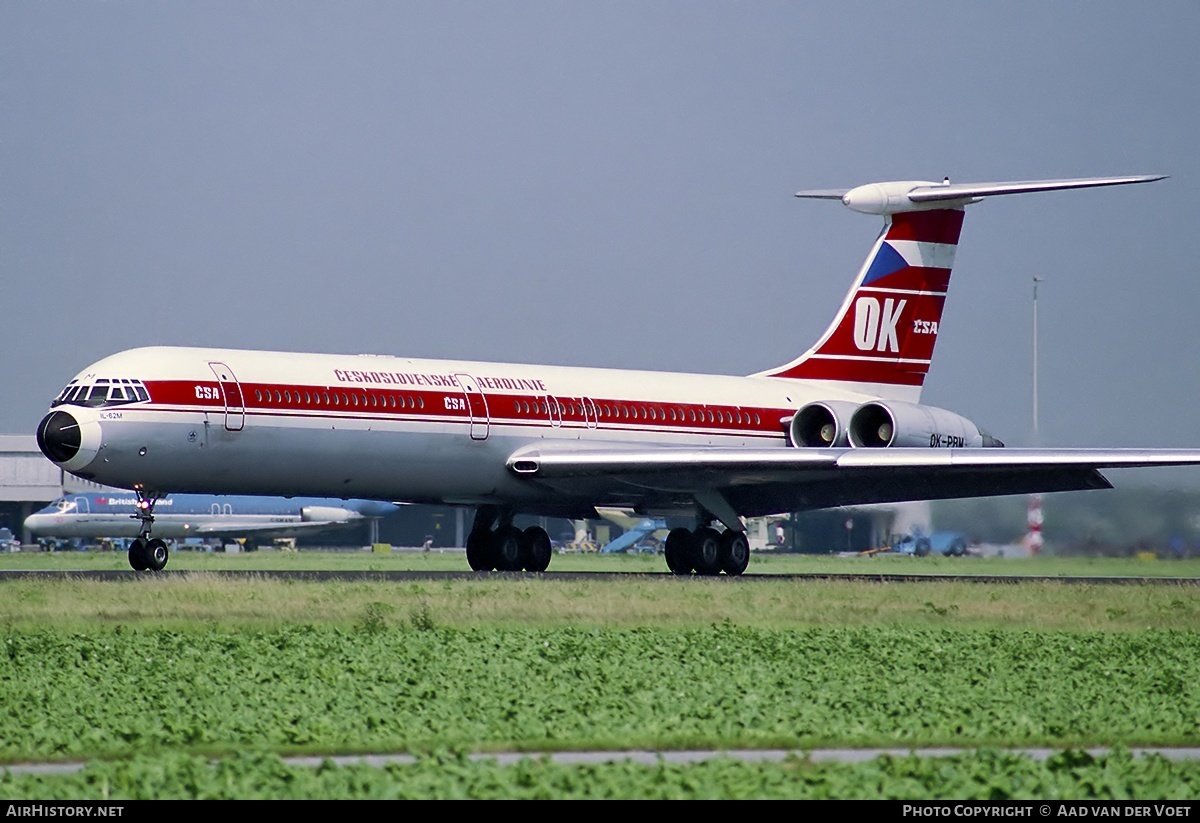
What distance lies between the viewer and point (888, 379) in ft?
130

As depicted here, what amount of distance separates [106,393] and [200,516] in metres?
52.6

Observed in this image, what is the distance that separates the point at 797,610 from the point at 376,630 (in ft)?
21.9

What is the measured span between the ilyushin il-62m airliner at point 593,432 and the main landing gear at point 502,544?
0.04 meters

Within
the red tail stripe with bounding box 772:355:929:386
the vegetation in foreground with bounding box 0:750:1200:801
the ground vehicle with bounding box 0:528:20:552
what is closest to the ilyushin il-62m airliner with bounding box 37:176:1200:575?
the red tail stripe with bounding box 772:355:929:386

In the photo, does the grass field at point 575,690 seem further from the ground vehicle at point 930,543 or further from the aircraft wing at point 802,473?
the ground vehicle at point 930,543

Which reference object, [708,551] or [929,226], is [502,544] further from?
[929,226]

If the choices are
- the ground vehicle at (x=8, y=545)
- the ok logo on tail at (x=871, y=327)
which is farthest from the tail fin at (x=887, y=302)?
the ground vehicle at (x=8, y=545)

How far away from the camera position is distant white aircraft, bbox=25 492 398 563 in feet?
240

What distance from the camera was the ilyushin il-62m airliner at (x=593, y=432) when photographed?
29.2m

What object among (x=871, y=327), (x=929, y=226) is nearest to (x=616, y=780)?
(x=871, y=327)

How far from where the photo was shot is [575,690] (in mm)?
14406

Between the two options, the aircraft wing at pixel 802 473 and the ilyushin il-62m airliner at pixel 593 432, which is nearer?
the ilyushin il-62m airliner at pixel 593 432

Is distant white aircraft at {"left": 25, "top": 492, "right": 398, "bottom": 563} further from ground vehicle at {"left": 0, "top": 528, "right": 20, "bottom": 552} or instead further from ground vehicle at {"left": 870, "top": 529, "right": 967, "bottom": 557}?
ground vehicle at {"left": 870, "top": 529, "right": 967, "bottom": 557}

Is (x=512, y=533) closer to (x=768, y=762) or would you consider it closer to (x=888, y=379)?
(x=888, y=379)
